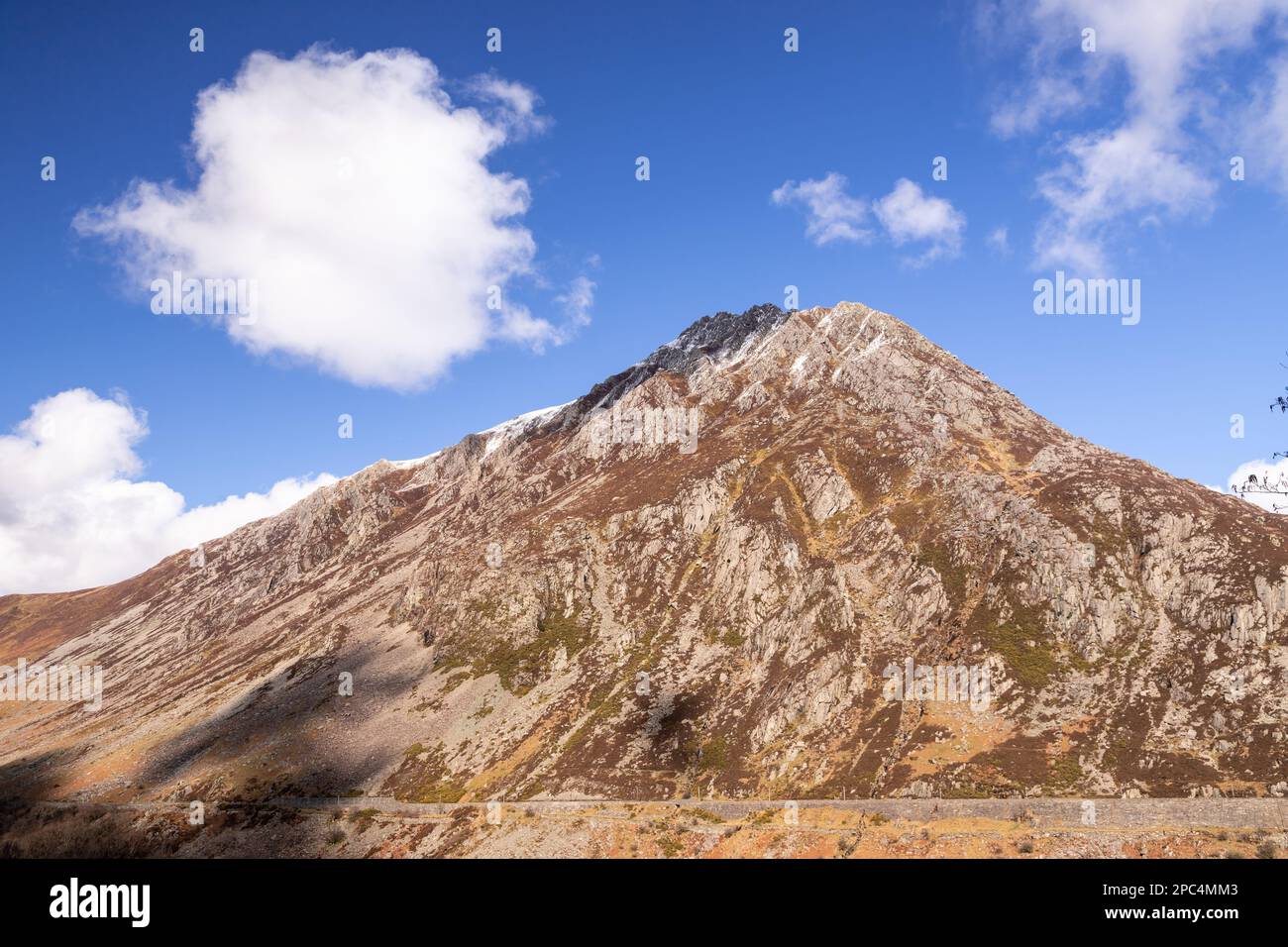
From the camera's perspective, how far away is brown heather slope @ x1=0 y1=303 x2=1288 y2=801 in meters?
89.4

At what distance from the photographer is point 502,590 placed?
520 feet

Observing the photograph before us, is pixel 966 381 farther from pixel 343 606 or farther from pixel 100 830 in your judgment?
pixel 100 830

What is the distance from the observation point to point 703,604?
139 meters

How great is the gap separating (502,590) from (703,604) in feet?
Result: 152

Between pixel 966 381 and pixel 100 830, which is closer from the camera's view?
pixel 100 830

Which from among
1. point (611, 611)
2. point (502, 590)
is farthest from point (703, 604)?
point (502, 590)

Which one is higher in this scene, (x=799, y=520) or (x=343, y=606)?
(x=799, y=520)

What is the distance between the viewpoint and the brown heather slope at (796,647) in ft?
293

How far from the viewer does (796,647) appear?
117 m
